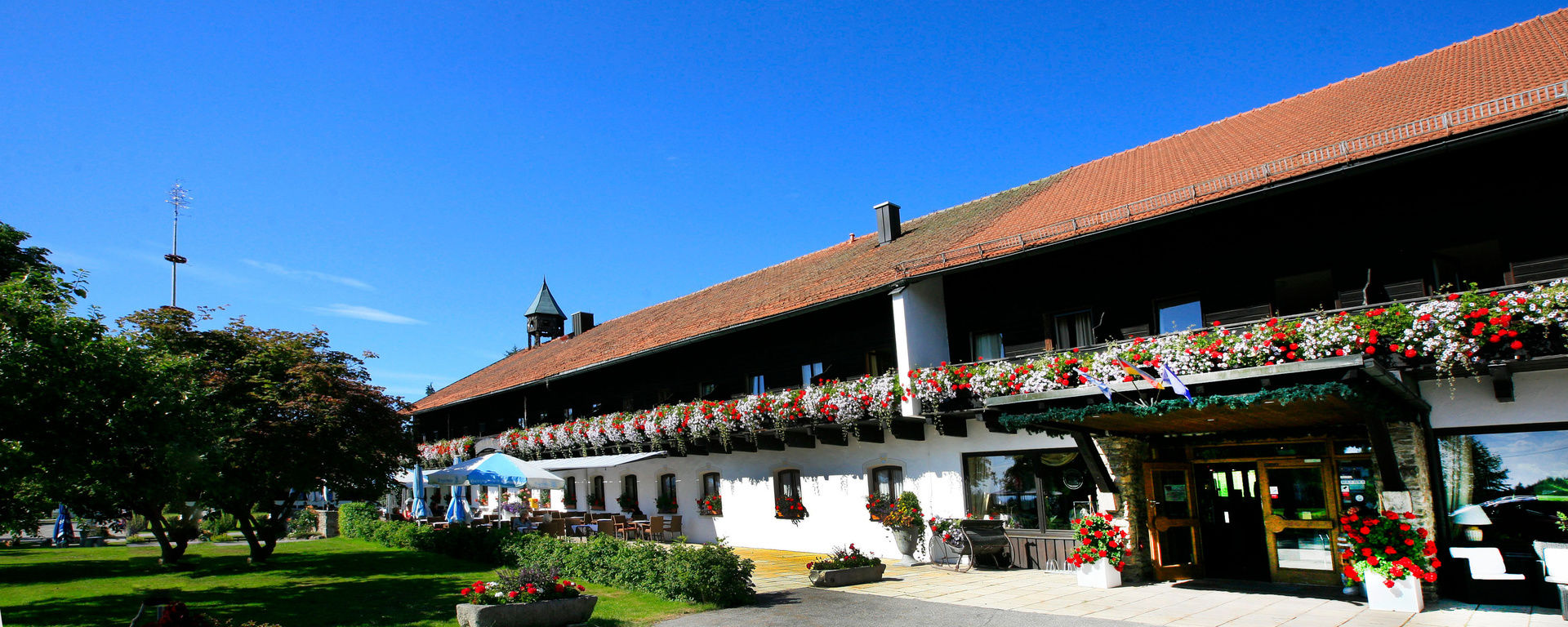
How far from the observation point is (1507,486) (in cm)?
1077

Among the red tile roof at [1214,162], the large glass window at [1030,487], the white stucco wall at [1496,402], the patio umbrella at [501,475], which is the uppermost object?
the red tile roof at [1214,162]

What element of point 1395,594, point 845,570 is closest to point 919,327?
point 845,570

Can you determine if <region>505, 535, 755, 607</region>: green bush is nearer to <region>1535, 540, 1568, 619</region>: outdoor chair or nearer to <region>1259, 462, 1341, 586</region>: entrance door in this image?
<region>1259, 462, 1341, 586</region>: entrance door

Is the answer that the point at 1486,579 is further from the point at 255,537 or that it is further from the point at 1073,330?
the point at 255,537

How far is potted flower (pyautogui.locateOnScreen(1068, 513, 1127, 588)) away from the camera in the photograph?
1270cm

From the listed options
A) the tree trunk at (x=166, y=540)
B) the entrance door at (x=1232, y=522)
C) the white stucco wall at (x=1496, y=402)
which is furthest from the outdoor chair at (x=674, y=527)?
the white stucco wall at (x=1496, y=402)

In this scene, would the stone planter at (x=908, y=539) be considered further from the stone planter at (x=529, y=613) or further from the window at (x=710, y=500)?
the stone planter at (x=529, y=613)

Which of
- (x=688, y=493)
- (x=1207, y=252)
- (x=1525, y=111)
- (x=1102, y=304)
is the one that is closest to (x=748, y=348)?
(x=688, y=493)

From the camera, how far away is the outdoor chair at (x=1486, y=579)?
34.0 feet

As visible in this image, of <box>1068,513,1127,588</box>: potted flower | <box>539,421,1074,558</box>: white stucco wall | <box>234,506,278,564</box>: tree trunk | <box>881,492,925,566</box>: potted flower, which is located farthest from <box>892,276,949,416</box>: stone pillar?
<box>234,506,278,564</box>: tree trunk

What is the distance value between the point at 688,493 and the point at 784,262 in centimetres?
835

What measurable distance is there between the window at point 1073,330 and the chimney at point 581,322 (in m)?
26.9

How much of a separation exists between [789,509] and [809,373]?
127 inches

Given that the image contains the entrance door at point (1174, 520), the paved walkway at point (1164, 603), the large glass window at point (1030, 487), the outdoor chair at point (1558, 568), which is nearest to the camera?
the outdoor chair at point (1558, 568)
